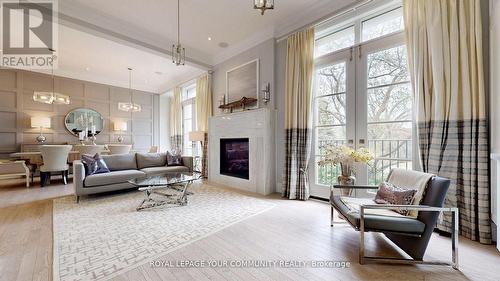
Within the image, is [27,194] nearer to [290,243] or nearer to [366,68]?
[290,243]

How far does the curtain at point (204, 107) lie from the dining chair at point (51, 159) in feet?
10.9

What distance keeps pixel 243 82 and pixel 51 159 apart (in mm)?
4939

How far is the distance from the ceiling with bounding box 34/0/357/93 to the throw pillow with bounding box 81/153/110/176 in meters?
2.43

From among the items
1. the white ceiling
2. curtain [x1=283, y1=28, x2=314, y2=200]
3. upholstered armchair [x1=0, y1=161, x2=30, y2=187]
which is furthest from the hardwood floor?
upholstered armchair [x1=0, y1=161, x2=30, y2=187]

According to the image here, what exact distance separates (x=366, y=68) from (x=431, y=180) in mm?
2067

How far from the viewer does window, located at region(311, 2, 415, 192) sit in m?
3.03

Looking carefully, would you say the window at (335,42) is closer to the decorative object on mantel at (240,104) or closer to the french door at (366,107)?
the french door at (366,107)

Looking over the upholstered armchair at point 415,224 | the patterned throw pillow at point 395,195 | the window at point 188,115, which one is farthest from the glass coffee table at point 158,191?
the window at point 188,115

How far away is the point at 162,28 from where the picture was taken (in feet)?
14.7

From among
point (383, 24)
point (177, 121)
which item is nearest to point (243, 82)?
point (383, 24)

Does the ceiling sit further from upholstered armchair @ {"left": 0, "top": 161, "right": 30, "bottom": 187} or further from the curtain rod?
upholstered armchair @ {"left": 0, "top": 161, "right": 30, "bottom": 187}

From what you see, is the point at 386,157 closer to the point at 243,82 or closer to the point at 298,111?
the point at 298,111

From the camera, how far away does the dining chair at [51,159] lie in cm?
482

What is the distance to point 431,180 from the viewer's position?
1966mm
